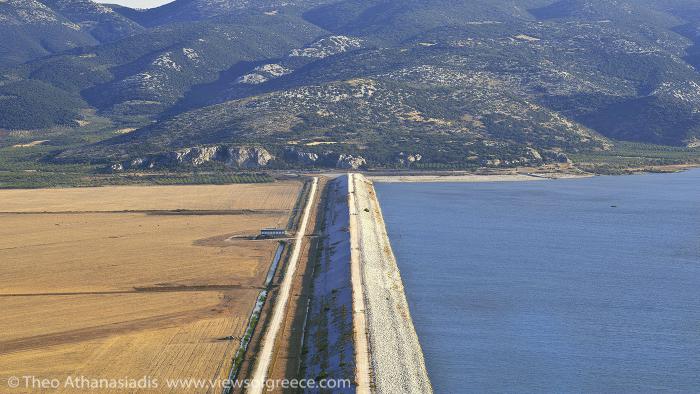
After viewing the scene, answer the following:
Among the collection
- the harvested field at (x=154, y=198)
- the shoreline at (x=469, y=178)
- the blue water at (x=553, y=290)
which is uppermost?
the shoreline at (x=469, y=178)

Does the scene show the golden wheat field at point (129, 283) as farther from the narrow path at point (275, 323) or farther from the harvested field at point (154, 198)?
the narrow path at point (275, 323)

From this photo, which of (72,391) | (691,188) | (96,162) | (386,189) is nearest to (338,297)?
(72,391)

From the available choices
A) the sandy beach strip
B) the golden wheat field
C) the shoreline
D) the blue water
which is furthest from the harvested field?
the sandy beach strip

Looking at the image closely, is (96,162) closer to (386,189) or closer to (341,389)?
(386,189)

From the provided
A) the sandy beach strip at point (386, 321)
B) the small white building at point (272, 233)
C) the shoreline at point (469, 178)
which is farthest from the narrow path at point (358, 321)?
the shoreline at point (469, 178)

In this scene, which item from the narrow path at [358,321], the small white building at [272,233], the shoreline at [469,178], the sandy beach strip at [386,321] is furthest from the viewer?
the shoreline at [469,178]

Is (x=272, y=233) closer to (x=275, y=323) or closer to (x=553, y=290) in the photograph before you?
(x=553, y=290)
